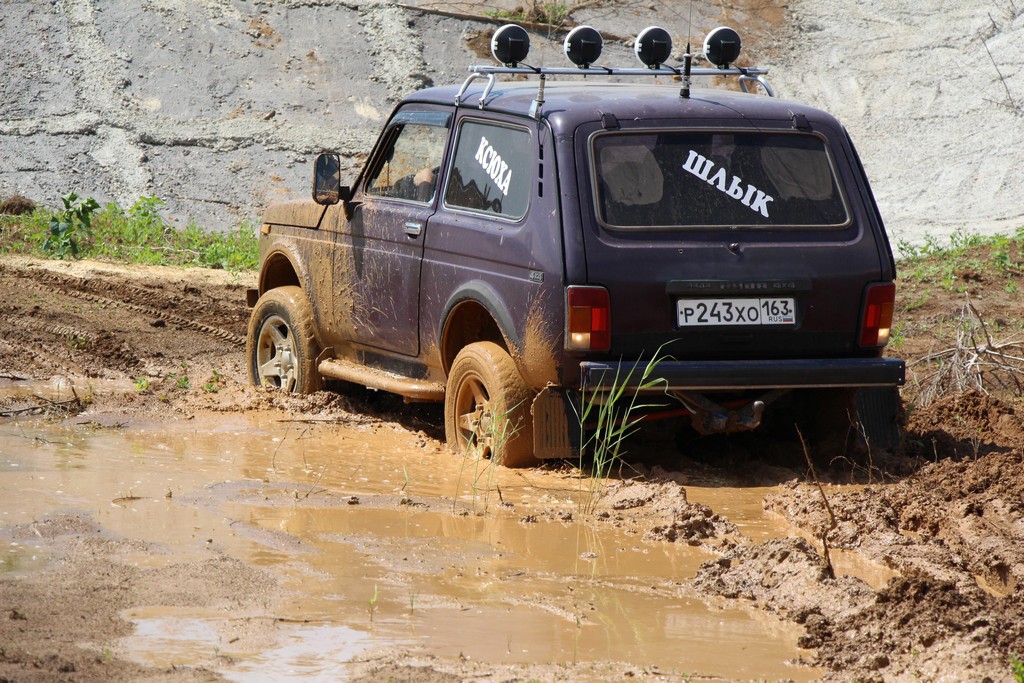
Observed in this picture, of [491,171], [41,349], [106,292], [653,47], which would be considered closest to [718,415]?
[491,171]

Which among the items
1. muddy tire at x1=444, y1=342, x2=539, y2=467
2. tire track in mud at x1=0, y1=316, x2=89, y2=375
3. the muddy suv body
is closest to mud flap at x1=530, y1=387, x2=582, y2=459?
the muddy suv body

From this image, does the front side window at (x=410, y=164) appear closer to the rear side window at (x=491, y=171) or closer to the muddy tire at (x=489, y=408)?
the rear side window at (x=491, y=171)

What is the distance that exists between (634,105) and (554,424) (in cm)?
152

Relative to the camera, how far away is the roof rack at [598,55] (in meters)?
6.62

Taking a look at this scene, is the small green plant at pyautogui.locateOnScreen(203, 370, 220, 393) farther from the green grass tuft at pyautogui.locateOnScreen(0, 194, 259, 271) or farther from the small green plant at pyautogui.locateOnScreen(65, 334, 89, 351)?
the green grass tuft at pyautogui.locateOnScreen(0, 194, 259, 271)

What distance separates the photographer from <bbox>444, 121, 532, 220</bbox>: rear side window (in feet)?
20.3

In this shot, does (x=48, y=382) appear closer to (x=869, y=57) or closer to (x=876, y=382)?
(x=876, y=382)

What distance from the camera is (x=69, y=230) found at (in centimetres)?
1247

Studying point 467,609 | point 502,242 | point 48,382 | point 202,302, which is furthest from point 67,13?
point 467,609

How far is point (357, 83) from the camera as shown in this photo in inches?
723

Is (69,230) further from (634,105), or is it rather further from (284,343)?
(634,105)

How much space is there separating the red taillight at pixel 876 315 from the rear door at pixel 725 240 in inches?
1.5

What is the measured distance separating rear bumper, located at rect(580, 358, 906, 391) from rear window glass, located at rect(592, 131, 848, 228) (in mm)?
632

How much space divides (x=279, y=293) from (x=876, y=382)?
3.63m
